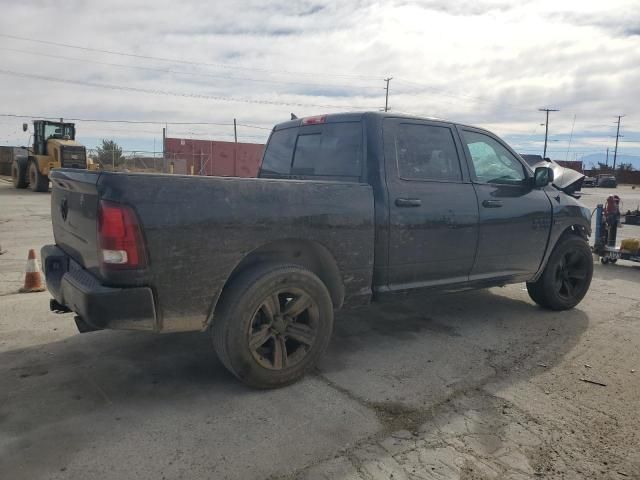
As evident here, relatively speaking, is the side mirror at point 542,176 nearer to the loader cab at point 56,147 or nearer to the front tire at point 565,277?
the front tire at point 565,277

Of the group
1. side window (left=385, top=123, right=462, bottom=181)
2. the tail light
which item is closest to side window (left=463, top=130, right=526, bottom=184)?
side window (left=385, top=123, right=462, bottom=181)

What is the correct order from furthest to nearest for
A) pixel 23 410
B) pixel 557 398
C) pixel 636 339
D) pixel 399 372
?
pixel 636 339
pixel 399 372
pixel 557 398
pixel 23 410

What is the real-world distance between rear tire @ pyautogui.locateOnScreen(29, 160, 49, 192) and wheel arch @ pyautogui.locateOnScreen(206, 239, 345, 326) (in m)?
21.0

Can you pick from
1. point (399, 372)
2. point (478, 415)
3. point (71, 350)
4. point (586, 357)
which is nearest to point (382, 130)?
point (399, 372)

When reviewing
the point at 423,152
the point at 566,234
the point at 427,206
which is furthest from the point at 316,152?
the point at 566,234

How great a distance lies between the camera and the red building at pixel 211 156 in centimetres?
3394

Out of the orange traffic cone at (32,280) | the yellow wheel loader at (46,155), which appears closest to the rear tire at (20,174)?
the yellow wheel loader at (46,155)

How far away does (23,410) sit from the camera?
308cm

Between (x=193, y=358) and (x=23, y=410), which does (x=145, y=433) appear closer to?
(x=23, y=410)

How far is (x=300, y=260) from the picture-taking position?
12.1 feet

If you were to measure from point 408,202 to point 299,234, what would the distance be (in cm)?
107

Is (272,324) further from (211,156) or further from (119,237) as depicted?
(211,156)

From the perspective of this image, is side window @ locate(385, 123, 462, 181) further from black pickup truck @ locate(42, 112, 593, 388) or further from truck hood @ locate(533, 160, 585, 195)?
truck hood @ locate(533, 160, 585, 195)

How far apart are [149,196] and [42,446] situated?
4.80 ft
